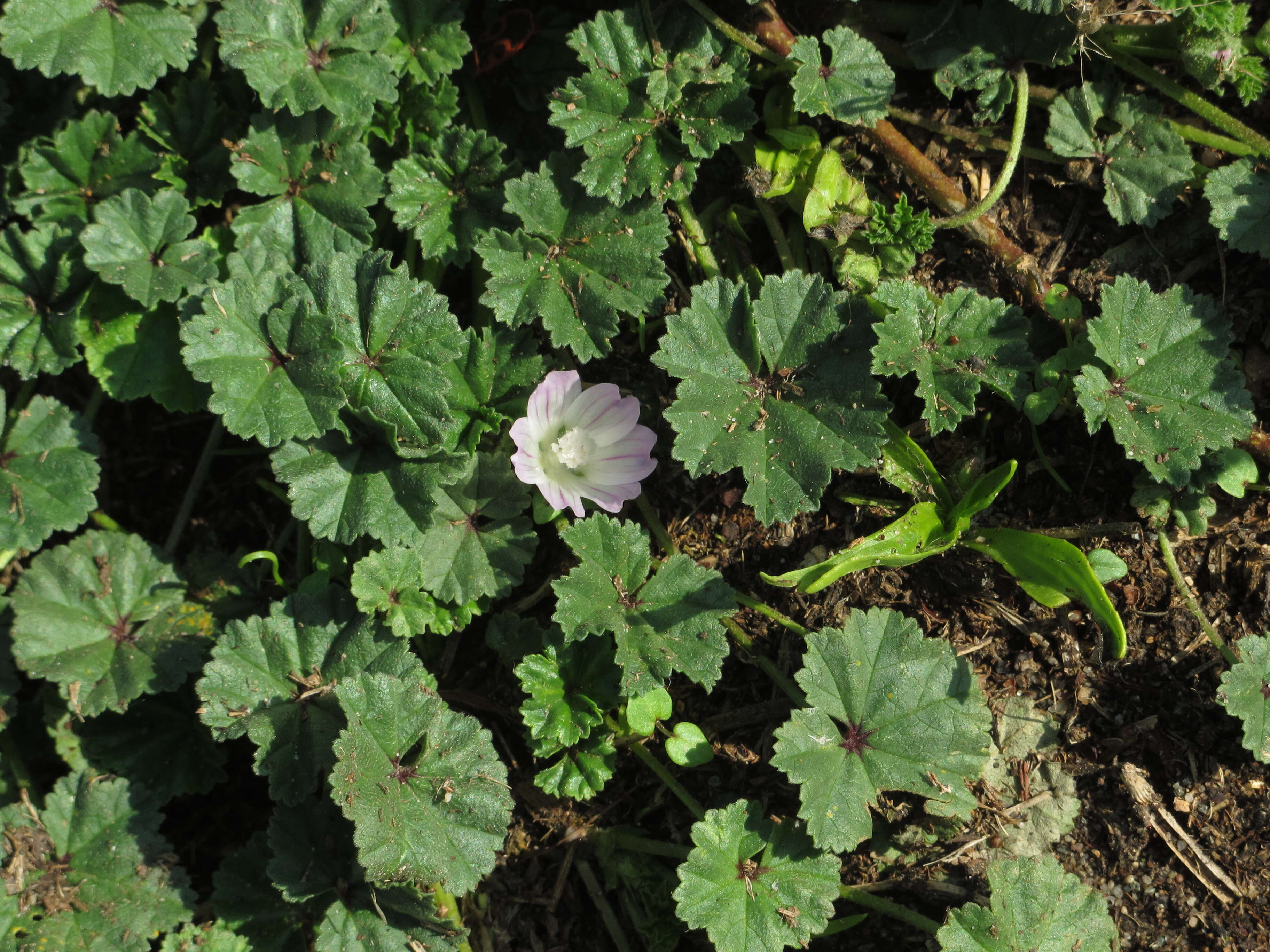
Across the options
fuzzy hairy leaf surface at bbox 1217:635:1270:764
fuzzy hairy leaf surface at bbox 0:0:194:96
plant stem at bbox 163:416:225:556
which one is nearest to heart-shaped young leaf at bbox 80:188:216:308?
fuzzy hairy leaf surface at bbox 0:0:194:96

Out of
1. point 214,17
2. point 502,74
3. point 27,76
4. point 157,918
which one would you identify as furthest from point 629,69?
point 157,918

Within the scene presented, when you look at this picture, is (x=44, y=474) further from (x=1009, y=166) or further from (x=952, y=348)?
(x=1009, y=166)

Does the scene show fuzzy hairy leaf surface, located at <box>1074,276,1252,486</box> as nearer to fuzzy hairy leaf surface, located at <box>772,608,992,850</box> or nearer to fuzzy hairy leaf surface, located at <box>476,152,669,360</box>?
fuzzy hairy leaf surface, located at <box>772,608,992,850</box>

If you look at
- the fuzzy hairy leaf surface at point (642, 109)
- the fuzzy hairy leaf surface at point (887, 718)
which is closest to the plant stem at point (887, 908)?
the fuzzy hairy leaf surface at point (887, 718)

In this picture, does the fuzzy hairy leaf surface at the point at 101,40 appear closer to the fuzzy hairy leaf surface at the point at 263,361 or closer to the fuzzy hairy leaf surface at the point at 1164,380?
the fuzzy hairy leaf surface at the point at 263,361

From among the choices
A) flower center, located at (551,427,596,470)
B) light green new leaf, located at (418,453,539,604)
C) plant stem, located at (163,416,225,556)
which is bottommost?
plant stem, located at (163,416,225,556)

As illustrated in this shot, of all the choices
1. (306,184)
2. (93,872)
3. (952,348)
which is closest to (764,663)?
(952,348)

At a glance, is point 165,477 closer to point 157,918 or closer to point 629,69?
point 157,918
